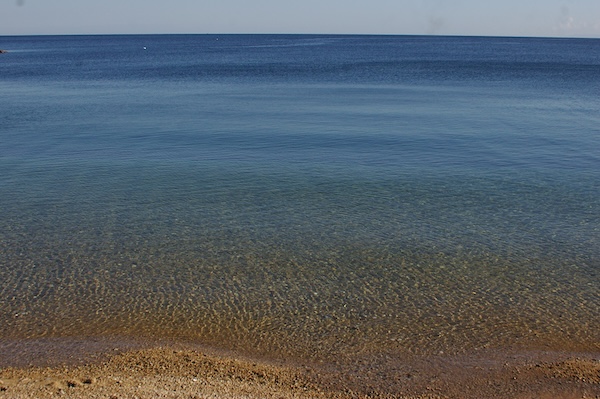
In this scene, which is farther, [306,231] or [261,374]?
[306,231]

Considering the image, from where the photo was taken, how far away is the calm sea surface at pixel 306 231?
1123 centimetres

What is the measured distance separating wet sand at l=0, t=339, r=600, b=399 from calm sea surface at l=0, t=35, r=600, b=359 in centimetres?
48

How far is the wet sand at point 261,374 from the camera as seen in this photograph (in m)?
8.79

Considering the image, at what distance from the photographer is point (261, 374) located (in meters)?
9.41

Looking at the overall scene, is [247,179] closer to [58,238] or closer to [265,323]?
[58,238]

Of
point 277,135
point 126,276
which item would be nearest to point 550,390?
point 126,276

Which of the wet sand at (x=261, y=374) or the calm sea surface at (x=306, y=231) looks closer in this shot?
the wet sand at (x=261, y=374)

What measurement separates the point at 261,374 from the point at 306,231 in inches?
273

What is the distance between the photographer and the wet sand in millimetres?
8789

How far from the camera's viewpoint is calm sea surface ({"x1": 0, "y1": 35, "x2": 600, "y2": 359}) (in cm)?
1123

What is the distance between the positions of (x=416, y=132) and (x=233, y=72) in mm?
45306

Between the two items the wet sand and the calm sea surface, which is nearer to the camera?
the wet sand

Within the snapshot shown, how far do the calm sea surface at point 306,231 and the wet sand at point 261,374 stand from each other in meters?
0.48

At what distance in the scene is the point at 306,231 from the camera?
16.0 meters
